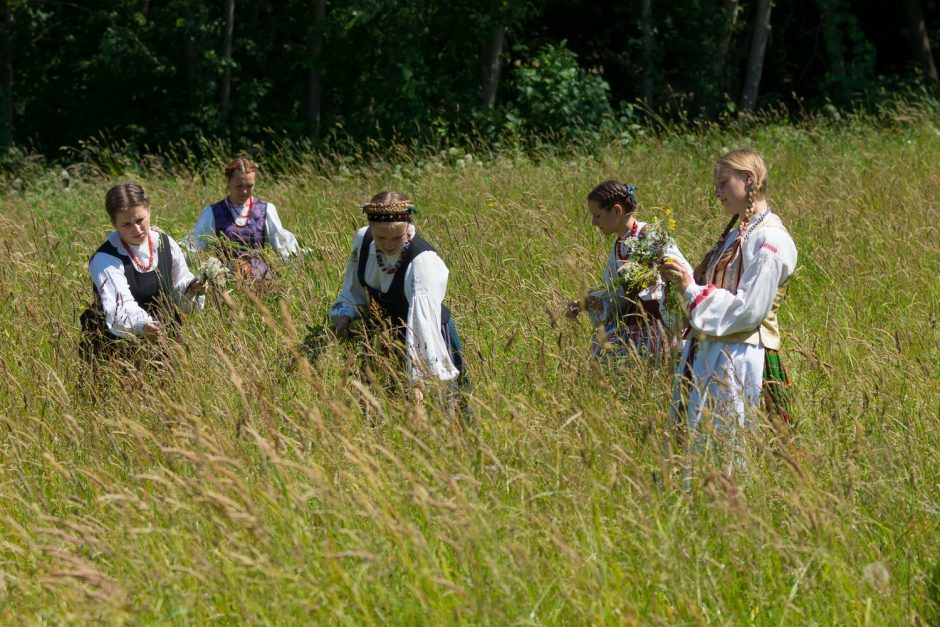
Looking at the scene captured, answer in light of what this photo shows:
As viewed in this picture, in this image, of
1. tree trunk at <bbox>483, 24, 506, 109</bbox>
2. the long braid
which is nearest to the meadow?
the long braid

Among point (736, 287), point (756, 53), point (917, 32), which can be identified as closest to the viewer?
point (736, 287)

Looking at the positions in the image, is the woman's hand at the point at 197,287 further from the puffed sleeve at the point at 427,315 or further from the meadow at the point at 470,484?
the puffed sleeve at the point at 427,315

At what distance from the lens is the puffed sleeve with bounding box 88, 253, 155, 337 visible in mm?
4887

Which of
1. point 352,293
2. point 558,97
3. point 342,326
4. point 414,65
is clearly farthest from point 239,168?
point 414,65

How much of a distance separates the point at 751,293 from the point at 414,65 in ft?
44.8

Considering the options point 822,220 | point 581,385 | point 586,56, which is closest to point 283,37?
point 586,56

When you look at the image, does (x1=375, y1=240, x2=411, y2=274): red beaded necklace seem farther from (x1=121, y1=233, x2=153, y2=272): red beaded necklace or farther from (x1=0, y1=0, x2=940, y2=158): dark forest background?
(x1=0, y1=0, x2=940, y2=158): dark forest background

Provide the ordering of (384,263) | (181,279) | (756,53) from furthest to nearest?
(756,53) < (181,279) < (384,263)

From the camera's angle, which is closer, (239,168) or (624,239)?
(624,239)

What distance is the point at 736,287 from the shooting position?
3.94 meters

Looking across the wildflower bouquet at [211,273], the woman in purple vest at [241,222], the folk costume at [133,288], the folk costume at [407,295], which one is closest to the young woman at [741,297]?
the folk costume at [407,295]

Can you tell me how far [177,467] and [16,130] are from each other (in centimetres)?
1906

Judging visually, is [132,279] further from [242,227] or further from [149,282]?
[242,227]

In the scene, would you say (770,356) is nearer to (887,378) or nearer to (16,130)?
(887,378)
